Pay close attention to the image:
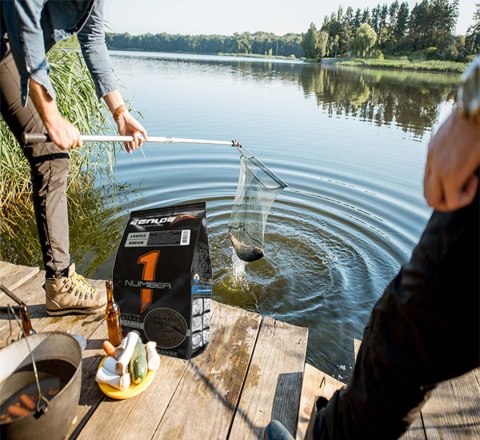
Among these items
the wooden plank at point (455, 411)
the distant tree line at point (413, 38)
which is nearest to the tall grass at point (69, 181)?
the wooden plank at point (455, 411)

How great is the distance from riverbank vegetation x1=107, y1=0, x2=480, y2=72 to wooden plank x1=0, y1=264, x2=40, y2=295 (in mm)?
40739

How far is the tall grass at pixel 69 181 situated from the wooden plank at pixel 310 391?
2.81 metres

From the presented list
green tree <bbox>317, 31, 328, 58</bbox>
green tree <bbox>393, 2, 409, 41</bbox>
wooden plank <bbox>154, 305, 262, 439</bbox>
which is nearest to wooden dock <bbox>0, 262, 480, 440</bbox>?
wooden plank <bbox>154, 305, 262, 439</bbox>

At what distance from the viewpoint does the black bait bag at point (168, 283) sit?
1.82 m

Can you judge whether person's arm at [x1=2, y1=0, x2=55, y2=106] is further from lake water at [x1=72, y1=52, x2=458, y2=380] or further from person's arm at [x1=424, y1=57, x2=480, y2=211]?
lake water at [x1=72, y1=52, x2=458, y2=380]

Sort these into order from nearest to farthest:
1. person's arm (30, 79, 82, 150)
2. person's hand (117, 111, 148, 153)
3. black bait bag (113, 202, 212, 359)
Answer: person's arm (30, 79, 82, 150) → black bait bag (113, 202, 212, 359) → person's hand (117, 111, 148, 153)

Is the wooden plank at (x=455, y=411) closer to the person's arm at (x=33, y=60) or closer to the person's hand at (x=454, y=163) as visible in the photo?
the person's hand at (x=454, y=163)

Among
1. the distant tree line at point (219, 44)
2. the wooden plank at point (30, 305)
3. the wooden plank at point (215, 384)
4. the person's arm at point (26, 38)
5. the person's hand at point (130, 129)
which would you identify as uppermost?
the distant tree line at point (219, 44)

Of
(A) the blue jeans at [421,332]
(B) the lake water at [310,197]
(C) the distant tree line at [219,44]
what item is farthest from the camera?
(C) the distant tree line at [219,44]

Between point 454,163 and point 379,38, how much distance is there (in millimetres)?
68625

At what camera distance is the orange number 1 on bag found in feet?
6.14

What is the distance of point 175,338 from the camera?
1.85 meters

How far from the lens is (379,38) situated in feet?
193

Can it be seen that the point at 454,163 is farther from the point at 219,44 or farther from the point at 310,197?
the point at 219,44
